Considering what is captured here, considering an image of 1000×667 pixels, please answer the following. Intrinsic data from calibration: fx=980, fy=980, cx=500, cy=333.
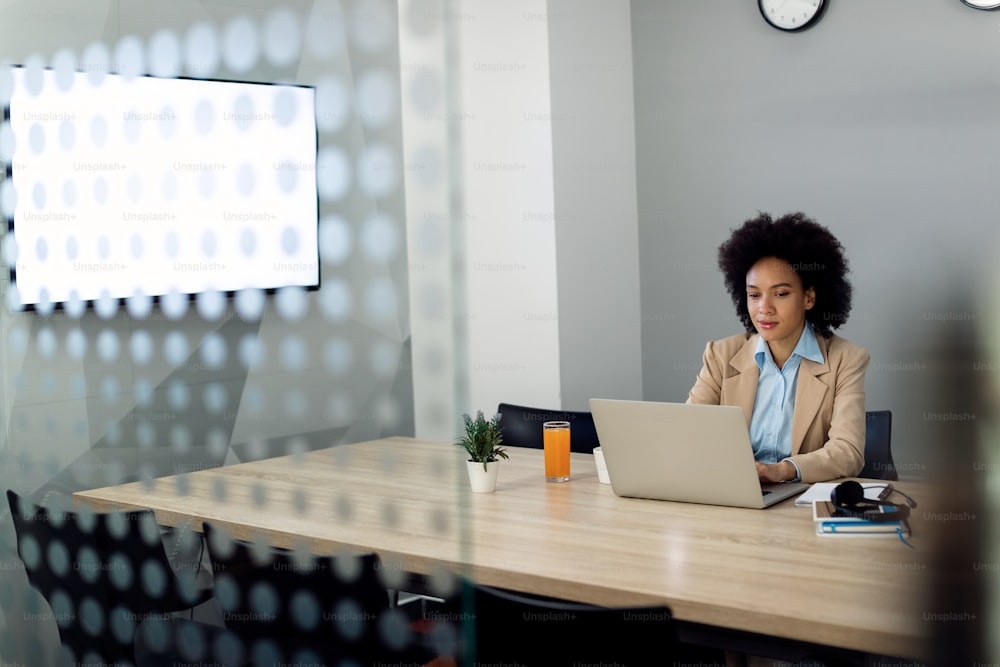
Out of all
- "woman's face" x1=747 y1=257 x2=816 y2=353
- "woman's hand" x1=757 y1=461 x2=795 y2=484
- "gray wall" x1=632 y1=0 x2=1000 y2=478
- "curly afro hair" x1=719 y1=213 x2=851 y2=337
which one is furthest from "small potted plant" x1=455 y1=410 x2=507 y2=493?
"gray wall" x1=632 y1=0 x2=1000 y2=478

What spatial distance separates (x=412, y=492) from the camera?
3.18ft

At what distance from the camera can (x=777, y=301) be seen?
254 centimetres

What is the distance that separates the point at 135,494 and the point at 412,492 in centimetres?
53

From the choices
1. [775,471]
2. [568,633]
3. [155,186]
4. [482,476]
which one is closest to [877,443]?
[775,471]

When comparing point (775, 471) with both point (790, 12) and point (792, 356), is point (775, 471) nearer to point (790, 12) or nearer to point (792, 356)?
point (792, 356)

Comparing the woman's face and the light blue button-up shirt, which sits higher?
the woman's face

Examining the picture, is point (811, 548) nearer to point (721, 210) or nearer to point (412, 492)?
point (412, 492)

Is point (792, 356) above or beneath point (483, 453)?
above

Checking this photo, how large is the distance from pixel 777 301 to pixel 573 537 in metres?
1.07

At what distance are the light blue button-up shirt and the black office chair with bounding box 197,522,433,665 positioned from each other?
1.59 m

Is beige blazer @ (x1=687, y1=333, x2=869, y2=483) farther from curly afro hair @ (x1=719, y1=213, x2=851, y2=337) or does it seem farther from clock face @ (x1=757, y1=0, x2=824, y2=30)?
clock face @ (x1=757, y1=0, x2=824, y2=30)

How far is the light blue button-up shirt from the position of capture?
2461mm

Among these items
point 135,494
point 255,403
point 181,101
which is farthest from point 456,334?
point 135,494

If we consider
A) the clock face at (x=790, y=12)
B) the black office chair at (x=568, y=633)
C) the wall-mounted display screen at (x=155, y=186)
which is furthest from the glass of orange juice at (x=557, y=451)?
the clock face at (x=790, y=12)
